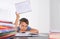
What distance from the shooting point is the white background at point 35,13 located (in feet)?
4.61

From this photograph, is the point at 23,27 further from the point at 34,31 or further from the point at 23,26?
the point at 34,31

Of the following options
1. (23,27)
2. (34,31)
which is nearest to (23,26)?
(23,27)

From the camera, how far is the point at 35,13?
142cm

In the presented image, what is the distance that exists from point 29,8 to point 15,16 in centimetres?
19

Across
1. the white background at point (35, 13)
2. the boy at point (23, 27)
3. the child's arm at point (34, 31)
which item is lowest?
the child's arm at point (34, 31)

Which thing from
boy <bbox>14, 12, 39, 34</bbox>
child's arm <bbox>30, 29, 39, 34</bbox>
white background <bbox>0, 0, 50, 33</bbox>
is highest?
white background <bbox>0, 0, 50, 33</bbox>

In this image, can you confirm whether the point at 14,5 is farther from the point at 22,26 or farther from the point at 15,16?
the point at 22,26

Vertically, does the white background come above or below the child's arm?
above

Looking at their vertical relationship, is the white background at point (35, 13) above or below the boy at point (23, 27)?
above

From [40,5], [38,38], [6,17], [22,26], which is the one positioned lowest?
[38,38]

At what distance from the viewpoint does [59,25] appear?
1.54 metres

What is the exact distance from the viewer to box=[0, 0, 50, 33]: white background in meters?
1.40

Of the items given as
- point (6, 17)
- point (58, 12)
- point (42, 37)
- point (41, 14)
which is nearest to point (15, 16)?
point (6, 17)

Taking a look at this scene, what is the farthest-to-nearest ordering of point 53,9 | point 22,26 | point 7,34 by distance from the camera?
point 53,9 → point 22,26 → point 7,34
